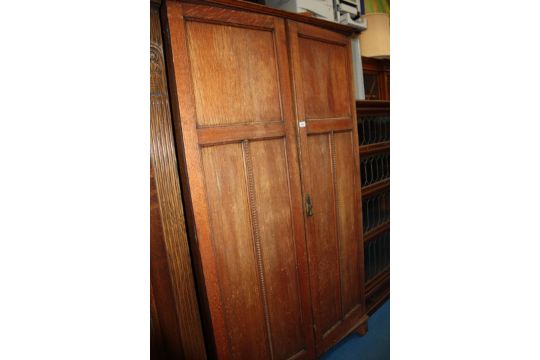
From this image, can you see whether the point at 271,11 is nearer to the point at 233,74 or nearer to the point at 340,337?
the point at 233,74

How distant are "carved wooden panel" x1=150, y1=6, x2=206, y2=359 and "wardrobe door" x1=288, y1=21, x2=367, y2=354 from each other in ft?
2.13

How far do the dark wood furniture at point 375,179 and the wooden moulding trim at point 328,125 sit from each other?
0.44m

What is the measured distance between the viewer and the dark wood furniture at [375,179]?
87.9 inches

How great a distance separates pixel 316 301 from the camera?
5.32ft

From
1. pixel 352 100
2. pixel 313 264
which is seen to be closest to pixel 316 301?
pixel 313 264

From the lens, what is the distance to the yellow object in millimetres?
1964

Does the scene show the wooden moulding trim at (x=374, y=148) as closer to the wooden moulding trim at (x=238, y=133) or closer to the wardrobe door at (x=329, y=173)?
the wardrobe door at (x=329, y=173)

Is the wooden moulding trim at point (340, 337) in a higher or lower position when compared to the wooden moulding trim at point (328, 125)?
lower

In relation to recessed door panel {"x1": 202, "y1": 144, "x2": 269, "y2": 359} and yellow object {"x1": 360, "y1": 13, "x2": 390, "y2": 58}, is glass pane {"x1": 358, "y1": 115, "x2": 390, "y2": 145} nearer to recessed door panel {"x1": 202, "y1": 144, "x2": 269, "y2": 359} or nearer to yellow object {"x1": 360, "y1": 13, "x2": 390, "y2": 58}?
yellow object {"x1": 360, "y1": 13, "x2": 390, "y2": 58}

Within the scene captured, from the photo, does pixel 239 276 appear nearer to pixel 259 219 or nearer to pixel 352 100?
pixel 259 219

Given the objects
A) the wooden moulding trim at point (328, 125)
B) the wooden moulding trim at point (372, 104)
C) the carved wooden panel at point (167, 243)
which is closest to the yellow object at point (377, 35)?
the wooden moulding trim at point (372, 104)

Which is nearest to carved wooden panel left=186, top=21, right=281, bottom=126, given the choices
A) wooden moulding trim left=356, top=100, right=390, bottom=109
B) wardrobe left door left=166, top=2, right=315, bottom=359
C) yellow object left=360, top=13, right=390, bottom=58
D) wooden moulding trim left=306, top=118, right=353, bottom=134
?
wardrobe left door left=166, top=2, right=315, bottom=359
